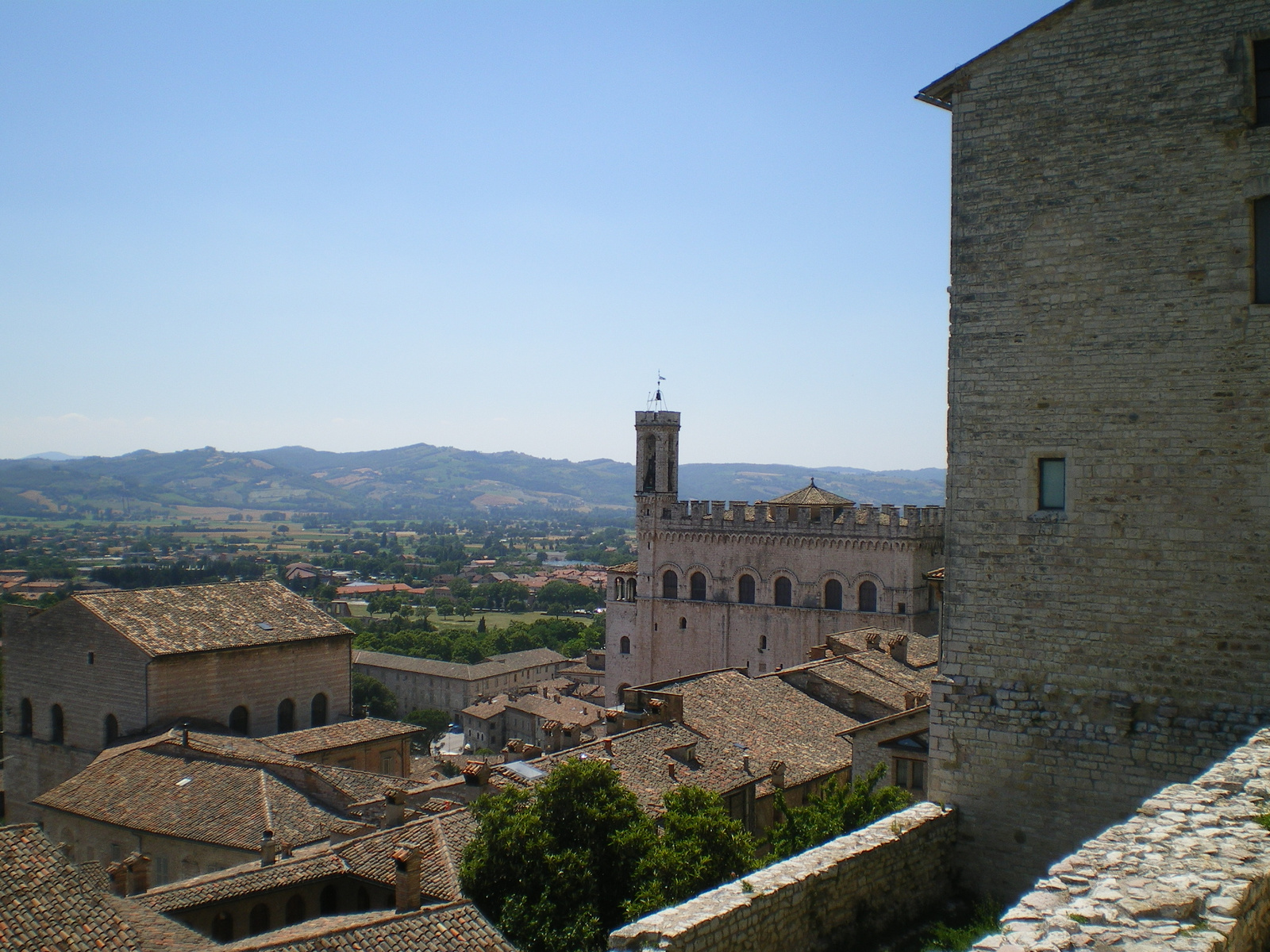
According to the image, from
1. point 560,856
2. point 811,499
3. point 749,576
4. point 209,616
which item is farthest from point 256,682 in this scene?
point 811,499

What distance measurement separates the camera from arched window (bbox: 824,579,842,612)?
4188cm

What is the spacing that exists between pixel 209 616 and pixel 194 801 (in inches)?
348

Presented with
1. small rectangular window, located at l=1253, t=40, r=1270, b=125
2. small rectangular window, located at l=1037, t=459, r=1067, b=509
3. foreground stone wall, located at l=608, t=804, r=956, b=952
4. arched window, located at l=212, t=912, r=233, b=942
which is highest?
small rectangular window, located at l=1253, t=40, r=1270, b=125

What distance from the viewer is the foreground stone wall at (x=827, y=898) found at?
6.75m

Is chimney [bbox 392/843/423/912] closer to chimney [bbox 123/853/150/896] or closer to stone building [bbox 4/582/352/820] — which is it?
chimney [bbox 123/853/150/896]

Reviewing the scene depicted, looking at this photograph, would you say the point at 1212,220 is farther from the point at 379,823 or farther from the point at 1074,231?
the point at 379,823

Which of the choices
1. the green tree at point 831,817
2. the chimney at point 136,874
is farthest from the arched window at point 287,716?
the green tree at point 831,817

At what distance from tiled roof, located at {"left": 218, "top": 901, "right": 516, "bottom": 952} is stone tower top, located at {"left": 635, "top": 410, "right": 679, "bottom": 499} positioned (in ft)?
109

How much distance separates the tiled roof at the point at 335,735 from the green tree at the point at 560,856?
14.4m

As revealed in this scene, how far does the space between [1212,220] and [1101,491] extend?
2486 millimetres

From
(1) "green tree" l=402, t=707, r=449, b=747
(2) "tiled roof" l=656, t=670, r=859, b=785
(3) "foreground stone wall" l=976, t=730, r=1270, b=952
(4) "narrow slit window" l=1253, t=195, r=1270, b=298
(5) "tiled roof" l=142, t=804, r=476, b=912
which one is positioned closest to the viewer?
(3) "foreground stone wall" l=976, t=730, r=1270, b=952

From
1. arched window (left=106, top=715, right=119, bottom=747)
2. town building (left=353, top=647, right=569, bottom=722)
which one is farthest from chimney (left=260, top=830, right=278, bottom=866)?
town building (left=353, top=647, right=569, bottom=722)

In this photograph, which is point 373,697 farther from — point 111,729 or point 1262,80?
point 1262,80

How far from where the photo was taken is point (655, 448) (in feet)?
152
